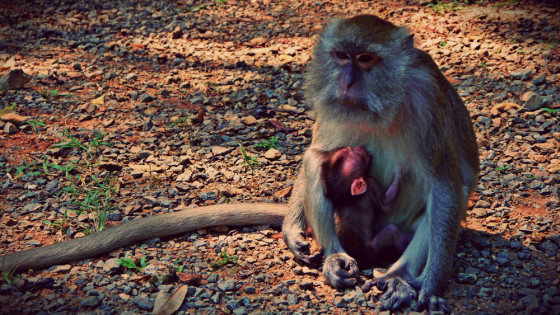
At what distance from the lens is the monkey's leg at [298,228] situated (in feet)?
13.5

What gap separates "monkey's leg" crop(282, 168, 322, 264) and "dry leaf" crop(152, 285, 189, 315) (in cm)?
86

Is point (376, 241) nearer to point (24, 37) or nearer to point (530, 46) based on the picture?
point (530, 46)

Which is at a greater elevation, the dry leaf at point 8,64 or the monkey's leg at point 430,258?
the dry leaf at point 8,64

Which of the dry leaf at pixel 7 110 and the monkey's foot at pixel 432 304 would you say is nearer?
the monkey's foot at pixel 432 304

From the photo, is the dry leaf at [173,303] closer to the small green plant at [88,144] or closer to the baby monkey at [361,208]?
the baby monkey at [361,208]

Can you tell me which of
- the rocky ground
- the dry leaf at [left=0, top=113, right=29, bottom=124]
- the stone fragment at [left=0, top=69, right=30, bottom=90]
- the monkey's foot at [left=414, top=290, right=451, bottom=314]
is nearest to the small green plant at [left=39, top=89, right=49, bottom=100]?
the rocky ground

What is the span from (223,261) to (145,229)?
641 mm

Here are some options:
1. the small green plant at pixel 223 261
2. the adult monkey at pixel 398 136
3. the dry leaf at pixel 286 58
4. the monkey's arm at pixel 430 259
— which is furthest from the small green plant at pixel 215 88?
the monkey's arm at pixel 430 259

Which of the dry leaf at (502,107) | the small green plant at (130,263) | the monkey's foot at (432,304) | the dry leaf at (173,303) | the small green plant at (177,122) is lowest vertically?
the monkey's foot at (432,304)

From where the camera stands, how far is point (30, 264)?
3.86m

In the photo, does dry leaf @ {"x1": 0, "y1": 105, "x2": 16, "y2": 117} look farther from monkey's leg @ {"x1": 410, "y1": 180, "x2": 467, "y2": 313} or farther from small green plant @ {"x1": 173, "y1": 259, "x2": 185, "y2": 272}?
monkey's leg @ {"x1": 410, "y1": 180, "x2": 467, "y2": 313}

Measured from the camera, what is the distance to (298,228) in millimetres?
4305

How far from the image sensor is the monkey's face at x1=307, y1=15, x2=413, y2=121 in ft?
11.9

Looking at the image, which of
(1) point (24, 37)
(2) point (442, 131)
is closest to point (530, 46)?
(2) point (442, 131)
